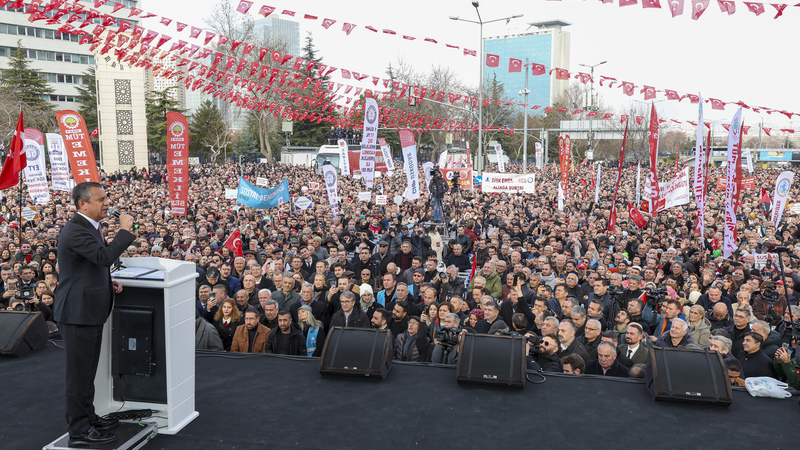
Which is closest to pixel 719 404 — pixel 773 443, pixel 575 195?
pixel 773 443

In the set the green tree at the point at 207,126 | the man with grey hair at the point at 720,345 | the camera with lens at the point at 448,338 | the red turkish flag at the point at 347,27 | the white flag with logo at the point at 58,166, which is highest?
the green tree at the point at 207,126

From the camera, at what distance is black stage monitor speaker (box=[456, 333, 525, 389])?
4.85 meters

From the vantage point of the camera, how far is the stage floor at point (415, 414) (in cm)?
393

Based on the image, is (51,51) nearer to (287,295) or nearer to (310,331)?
(287,295)

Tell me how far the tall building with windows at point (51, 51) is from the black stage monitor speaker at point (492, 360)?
67.1 meters

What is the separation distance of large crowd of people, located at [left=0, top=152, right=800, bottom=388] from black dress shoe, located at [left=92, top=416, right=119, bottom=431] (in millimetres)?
2765

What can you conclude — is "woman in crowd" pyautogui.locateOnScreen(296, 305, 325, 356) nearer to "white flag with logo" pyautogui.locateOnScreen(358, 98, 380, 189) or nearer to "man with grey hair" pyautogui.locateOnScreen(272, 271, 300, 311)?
"man with grey hair" pyautogui.locateOnScreen(272, 271, 300, 311)

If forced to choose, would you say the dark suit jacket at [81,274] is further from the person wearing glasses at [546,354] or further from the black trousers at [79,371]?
the person wearing glasses at [546,354]

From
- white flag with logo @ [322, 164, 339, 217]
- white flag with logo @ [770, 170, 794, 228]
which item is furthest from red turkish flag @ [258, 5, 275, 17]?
white flag with logo @ [770, 170, 794, 228]

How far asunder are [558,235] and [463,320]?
315 inches

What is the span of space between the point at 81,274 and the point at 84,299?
15 cm

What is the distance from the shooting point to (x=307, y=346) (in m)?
7.11

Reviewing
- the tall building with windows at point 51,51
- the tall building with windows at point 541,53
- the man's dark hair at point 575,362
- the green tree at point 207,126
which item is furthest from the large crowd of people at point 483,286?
the tall building with windows at point 541,53

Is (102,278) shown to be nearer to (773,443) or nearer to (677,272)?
(773,443)
